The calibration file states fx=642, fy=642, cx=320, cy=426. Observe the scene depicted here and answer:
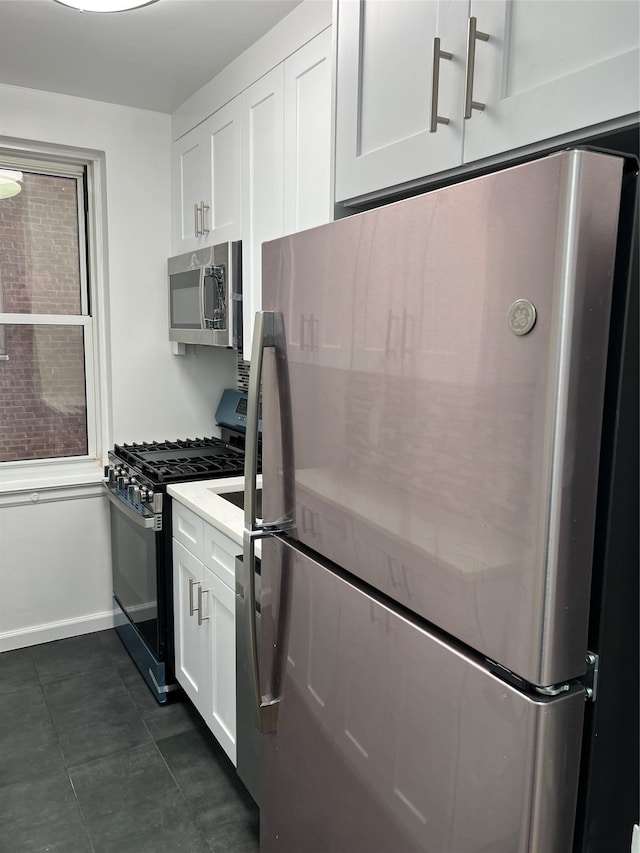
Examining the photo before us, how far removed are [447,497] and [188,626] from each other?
5.75 feet

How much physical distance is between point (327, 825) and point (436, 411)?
841 mm

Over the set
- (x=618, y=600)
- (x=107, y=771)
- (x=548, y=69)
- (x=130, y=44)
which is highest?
(x=130, y=44)

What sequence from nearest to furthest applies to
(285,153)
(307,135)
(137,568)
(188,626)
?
(307,135) < (285,153) < (188,626) < (137,568)

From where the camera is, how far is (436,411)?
2.77 ft

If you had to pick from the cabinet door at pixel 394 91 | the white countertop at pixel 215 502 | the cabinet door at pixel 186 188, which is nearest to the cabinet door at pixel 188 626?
the white countertop at pixel 215 502

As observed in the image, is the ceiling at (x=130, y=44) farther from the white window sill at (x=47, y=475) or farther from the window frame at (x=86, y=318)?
the white window sill at (x=47, y=475)

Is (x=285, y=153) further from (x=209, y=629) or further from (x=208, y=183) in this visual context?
(x=209, y=629)

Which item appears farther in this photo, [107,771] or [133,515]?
[133,515]

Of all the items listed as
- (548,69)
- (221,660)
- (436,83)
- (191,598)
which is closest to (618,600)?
(548,69)

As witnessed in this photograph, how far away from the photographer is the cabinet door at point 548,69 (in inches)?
28.8

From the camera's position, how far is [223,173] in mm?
2469

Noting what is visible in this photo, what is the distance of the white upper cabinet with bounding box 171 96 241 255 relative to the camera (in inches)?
93.9

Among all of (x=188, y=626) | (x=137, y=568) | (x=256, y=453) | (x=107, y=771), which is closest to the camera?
(x=256, y=453)

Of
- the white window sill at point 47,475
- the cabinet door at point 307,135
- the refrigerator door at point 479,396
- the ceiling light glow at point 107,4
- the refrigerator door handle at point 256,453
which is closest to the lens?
the refrigerator door at point 479,396
